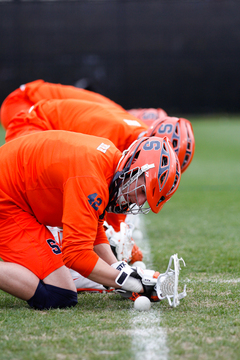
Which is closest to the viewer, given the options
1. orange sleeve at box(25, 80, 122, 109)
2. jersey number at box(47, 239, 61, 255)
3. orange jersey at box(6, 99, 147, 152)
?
jersey number at box(47, 239, 61, 255)

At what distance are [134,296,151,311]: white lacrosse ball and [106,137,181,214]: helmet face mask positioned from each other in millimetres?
638

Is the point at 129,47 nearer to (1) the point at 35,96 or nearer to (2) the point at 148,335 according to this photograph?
(1) the point at 35,96

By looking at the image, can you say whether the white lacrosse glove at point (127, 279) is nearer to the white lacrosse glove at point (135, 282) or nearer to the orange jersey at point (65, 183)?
the white lacrosse glove at point (135, 282)

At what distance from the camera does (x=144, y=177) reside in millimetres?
3221

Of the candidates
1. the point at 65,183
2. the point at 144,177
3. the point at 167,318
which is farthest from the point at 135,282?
the point at 65,183

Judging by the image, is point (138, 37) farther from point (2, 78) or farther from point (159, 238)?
point (159, 238)

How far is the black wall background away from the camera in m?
19.4

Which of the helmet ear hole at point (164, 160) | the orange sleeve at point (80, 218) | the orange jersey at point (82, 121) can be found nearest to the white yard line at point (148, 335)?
the orange sleeve at point (80, 218)

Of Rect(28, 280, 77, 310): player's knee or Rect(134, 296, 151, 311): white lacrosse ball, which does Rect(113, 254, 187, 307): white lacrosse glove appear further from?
Rect(28, 280, 77, 310): player's knee

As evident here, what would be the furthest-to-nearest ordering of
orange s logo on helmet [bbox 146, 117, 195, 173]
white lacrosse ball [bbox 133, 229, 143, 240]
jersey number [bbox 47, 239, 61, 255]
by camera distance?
white lacrosse ball [bbox 133, 229, 143, 240]
orange s logo on helmet [bbox 146, 117, 195, 173]
jersey number [bbox 47, 239, 61, 255]

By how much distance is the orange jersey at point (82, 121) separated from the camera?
16.5 ft

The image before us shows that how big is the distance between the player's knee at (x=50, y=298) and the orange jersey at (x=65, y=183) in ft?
1.19

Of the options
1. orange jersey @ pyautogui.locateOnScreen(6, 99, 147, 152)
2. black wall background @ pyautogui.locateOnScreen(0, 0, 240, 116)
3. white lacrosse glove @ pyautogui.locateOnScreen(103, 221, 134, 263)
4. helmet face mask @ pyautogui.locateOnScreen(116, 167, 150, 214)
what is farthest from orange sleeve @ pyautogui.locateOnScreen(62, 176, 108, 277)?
black wall background @ pyautogui.locateOnScreen(0, 0, 240, 116)

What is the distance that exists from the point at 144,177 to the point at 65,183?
22.3 inches
